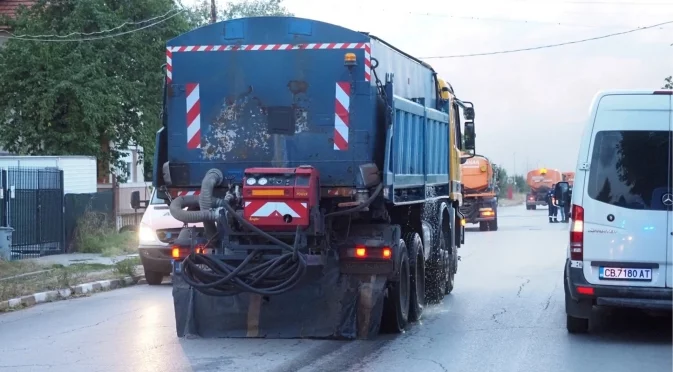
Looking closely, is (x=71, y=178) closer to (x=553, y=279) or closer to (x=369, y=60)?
(x=553, y=279)

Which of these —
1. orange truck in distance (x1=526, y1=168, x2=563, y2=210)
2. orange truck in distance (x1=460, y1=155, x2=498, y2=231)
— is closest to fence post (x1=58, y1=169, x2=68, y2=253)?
orange truck in distance (x1=460, y1=155, x2=498, y2=231)

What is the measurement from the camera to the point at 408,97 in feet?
41.9

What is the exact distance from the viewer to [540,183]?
207ft

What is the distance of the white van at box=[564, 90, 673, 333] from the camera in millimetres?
10273

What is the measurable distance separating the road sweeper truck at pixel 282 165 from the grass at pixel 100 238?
13263mm

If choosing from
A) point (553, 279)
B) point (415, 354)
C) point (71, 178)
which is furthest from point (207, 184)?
point (71, 178)

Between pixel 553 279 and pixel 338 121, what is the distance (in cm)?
820

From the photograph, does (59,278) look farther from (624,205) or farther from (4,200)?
(624,205)

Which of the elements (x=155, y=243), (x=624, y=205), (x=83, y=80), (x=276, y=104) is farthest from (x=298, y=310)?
(x=83, y=80)

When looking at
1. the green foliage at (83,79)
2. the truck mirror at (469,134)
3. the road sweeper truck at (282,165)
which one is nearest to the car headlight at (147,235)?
the truck mirror at (469,134)

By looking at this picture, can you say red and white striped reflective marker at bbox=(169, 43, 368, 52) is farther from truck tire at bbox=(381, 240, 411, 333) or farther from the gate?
the gate

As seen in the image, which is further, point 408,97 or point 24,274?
point 24,274

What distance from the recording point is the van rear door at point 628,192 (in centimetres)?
1028

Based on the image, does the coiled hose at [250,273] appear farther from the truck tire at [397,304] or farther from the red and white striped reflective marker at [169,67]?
the red and white striped reflective marker at [169,67]
